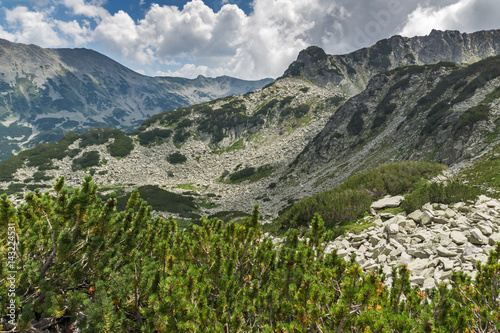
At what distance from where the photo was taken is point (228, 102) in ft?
358

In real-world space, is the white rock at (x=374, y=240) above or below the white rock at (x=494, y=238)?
below

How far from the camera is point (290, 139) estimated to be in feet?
251

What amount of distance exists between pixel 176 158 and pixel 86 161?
27031 millimetres

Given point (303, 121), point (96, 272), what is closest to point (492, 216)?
point (96, 272)

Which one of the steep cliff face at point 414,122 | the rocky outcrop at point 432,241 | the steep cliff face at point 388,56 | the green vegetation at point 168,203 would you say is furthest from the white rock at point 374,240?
the steep cliff face at point 388,56

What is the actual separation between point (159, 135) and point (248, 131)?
3434 cm

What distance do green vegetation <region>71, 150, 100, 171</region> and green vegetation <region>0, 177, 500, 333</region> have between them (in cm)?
8062

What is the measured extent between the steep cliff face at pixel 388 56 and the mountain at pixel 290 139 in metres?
0.85

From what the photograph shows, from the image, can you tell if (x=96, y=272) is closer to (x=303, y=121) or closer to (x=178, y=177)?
(x=178, y=177)

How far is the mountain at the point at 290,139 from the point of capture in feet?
106

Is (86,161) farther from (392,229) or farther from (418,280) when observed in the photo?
(418,280)

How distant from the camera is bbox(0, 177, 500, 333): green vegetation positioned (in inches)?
132

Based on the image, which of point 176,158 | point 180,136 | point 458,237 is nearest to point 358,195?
point 458,237

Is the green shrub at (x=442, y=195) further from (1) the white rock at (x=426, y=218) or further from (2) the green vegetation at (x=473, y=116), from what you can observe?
(2) the green vegetation at (x=473, y=116)
